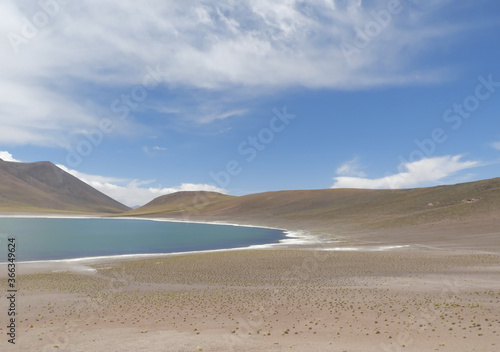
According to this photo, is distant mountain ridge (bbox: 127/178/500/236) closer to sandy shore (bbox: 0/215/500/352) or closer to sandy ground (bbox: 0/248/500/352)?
sandy shore (bbox: 0/215/500/352)

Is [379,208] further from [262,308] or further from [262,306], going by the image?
[262,308]

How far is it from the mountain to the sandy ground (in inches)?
1487

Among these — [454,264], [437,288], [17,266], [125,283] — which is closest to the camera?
[437,288]

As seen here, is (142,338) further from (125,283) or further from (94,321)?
(125,283)

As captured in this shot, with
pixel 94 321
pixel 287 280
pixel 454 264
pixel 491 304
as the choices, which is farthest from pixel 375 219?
pixel 94 321

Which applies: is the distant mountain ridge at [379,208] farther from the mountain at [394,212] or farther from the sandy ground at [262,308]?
the sandy ground at [262,308]

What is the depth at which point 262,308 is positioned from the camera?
2008 centimetres

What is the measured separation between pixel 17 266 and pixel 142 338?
3084cm

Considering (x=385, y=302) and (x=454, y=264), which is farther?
(x=454, y=264)

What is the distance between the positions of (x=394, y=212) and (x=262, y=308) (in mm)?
94354

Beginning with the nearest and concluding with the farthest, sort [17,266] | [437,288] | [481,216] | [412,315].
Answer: [412,315] → [437,288] → [17,266] → [481,216]

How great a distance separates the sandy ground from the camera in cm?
1460

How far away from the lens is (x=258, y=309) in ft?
65.3

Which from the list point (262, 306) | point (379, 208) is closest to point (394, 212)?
point (379, 208)
